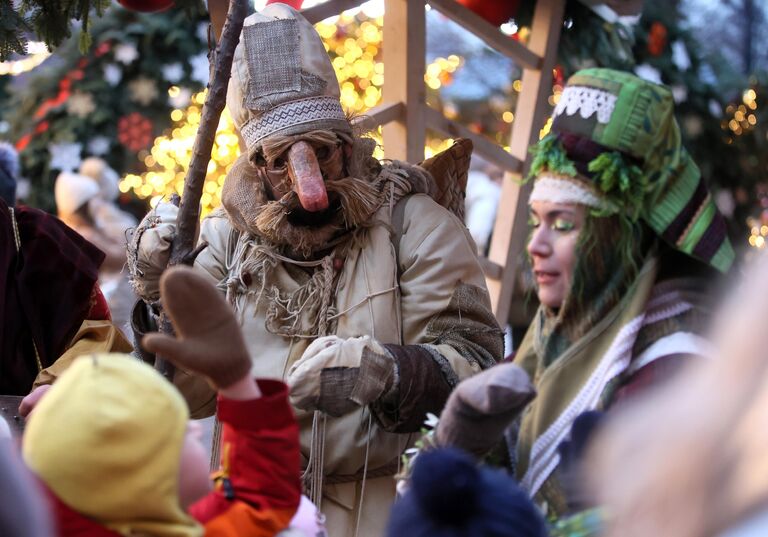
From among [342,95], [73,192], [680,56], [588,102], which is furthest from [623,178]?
[73,192]

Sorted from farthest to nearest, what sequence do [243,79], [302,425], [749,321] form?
[243,79] < [302,425] < [749,321]

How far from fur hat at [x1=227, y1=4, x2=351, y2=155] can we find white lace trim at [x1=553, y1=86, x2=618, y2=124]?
0.94 metres

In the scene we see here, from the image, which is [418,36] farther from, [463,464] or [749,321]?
[749,321]

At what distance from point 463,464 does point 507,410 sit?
0.35m

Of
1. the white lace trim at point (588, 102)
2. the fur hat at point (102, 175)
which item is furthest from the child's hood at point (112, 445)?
the fur hat at point (102, 175)

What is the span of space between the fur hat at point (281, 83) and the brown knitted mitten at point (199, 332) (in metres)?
1.12

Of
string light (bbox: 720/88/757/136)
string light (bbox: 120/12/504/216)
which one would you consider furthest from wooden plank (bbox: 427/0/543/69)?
string light (bbox: 720/88/757/136)

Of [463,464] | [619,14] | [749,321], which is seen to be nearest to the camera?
[749,321]

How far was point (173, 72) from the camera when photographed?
7641 millimetres

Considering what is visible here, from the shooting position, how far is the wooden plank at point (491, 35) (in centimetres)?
469

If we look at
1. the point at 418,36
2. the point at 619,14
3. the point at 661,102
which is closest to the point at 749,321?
the point at 661,102

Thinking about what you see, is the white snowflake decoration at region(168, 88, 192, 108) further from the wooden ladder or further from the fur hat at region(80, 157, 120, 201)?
the wooden ladder

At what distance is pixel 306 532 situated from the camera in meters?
2.30

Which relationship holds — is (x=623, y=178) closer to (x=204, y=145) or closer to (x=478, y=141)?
(x=204, y=145)
